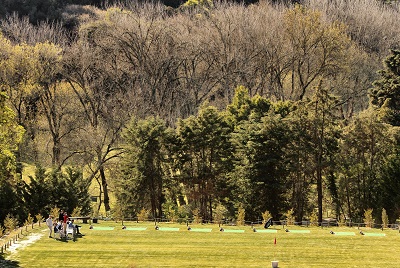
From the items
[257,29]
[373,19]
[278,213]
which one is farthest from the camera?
[373,19]

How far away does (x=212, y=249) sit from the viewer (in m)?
42.3

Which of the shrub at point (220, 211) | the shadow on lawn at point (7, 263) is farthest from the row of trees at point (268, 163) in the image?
the shadow on lawn at point (7, 263)

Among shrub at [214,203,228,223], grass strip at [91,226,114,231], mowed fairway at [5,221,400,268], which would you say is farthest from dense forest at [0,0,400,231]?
mowed fairway at [5,221,400,268]

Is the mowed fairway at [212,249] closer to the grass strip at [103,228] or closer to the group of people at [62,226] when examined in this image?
the grass strip at [103,228]

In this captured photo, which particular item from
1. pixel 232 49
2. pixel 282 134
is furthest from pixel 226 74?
pixel 282 134

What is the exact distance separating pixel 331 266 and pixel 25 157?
5519 centimetres

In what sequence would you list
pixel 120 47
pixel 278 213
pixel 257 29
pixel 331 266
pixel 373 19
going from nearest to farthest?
pixel 331 266 → pixel 278 213 → pixel 120 47 → pixel 257 29 → pixel 373 19

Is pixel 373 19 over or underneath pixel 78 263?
over

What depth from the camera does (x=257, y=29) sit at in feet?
339

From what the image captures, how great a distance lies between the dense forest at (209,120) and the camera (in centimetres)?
6262

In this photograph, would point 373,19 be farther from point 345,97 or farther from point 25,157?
point 25,157

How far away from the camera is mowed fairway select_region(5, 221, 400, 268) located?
128 ft

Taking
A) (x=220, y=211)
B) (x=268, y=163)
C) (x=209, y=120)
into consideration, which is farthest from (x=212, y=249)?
(x=209, y=120)

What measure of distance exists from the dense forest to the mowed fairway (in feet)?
24.6
